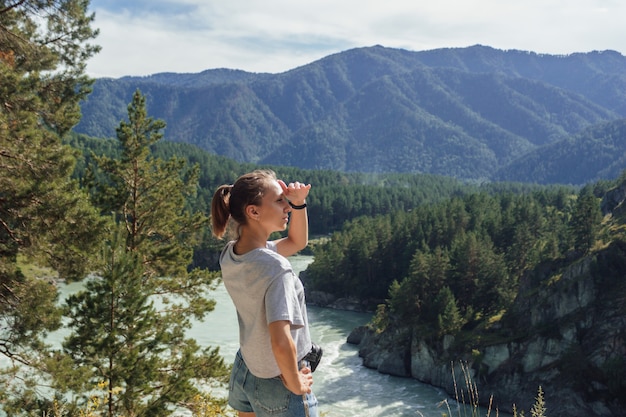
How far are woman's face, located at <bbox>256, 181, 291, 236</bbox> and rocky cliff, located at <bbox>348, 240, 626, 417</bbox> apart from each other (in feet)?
133

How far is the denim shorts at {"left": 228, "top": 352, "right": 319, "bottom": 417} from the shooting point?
184 inches

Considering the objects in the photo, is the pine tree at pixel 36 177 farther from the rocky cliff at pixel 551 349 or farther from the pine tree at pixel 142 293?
the rocky cliff at pixel 551 349

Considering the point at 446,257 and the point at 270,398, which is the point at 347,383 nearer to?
the point at 446,257

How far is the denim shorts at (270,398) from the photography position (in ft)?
15.3

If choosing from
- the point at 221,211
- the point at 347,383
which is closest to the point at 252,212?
the point at 221,211

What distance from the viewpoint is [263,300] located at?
4.57 m

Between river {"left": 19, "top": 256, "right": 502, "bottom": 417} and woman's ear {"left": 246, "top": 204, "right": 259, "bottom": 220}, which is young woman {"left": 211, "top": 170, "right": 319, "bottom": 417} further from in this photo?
river {"left": 19, "top": 256, "right": 502, "bottom": 417}

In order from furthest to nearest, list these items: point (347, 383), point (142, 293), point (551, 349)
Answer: point (347, 383), point (551, 349), point (142, 293)

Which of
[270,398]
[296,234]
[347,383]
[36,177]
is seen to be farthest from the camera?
[347,383]

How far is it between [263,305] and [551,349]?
158ft

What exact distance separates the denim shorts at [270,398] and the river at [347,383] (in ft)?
102

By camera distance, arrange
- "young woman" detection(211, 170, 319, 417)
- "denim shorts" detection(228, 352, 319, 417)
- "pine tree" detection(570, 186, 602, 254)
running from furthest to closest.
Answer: "pine tree" detection(570, 186, 602, 254) < "denim shorts" detection(228, 352, 319, 417) < "young woman" detection(211, 170, 319, 417)

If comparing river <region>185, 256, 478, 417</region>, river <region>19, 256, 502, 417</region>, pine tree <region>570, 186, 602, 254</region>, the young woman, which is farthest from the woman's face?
pine tree <region>570, 186, 602, 254</region>

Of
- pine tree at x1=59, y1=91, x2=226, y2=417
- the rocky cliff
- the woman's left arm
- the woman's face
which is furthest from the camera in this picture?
the rocky cliff
